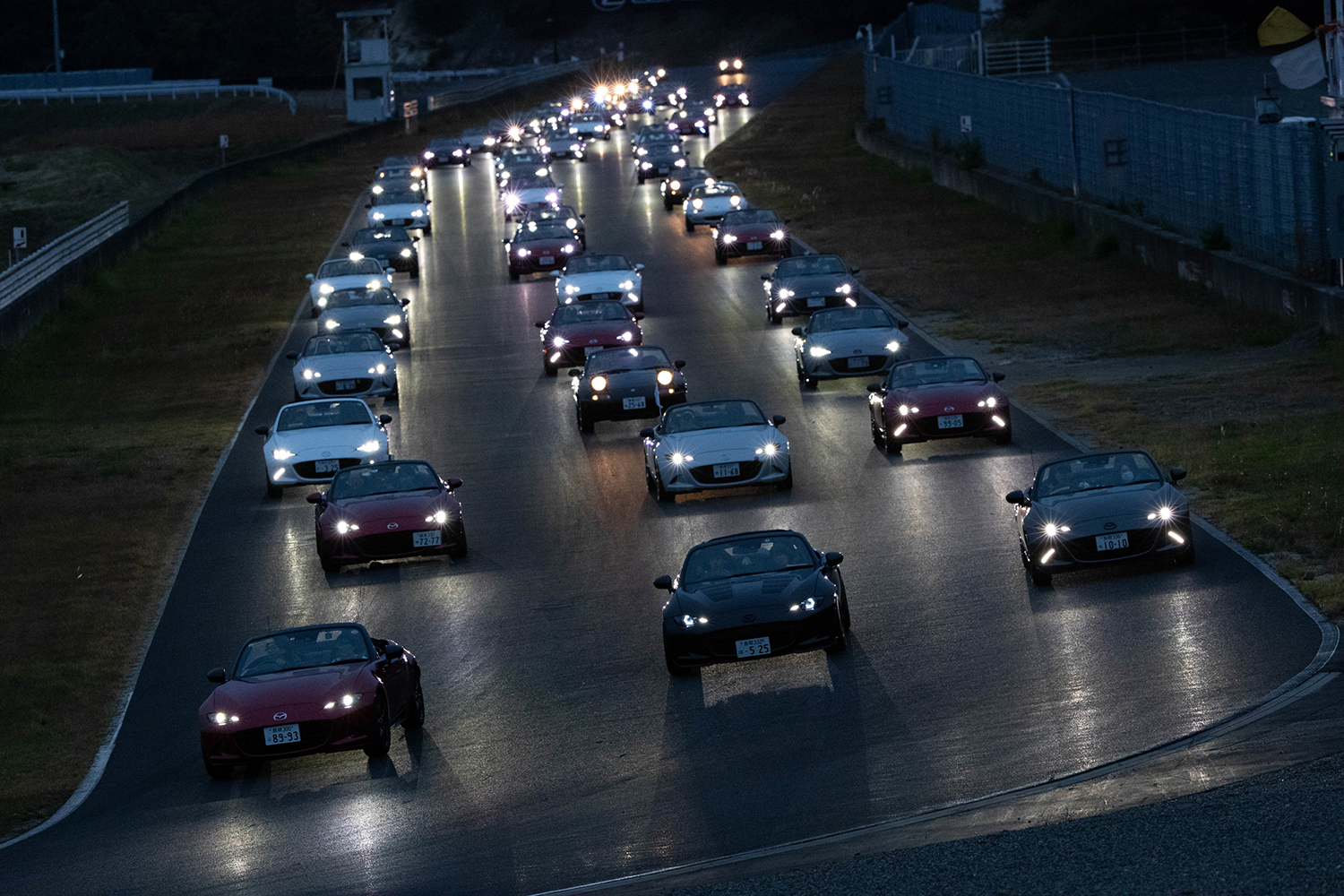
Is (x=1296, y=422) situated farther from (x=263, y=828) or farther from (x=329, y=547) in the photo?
(x=263, y=828)

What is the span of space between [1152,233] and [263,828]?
29.1m

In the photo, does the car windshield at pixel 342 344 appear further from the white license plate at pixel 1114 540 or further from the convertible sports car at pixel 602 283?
the white license plate at pixel 1114 540

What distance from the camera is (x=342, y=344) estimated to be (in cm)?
3406

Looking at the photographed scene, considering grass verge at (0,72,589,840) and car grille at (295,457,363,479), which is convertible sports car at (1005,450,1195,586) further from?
car grille at (295,457,363,479)

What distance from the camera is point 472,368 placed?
121 feet

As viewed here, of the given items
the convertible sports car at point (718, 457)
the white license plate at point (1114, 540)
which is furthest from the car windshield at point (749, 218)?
the white license plate at point (1114, 540)

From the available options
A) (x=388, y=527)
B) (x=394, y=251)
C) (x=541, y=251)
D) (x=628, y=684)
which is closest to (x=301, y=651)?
(x=628, y=684)

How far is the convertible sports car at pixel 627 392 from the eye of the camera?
29.5 meters

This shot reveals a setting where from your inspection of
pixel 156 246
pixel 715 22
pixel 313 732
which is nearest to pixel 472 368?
pixel 313 732

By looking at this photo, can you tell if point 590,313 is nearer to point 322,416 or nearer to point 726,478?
point 322,416

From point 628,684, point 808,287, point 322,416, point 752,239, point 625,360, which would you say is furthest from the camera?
point 752,239

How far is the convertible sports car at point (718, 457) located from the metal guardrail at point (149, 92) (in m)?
102

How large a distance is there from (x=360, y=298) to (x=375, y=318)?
1339 millimetres

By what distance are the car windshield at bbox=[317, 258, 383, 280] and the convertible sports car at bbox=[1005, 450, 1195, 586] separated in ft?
91.0
